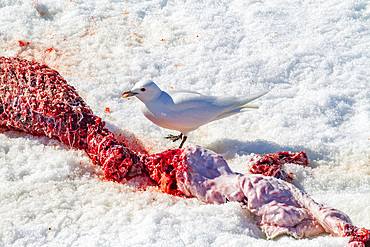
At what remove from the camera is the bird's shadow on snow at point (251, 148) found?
3.77 metres

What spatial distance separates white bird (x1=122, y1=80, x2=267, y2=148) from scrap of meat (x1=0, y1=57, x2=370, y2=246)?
0.35 meters

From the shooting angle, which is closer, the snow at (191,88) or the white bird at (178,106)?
the snow at (191,88)

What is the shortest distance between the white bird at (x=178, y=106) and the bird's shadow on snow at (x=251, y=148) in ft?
1.13

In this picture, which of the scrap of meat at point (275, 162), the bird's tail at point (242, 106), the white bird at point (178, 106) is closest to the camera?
the scrap of meat at point (275, 162)

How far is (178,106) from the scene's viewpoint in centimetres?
354

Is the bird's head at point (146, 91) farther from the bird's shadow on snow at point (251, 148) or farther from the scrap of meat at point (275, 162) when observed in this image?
the scrap of meat at point (275, 162)

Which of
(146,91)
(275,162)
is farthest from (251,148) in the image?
(146,91)

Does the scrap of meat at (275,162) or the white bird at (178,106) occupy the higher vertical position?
the white bird at (178,106)

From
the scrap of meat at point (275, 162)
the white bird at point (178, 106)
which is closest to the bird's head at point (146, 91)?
the white bird at point (178, 106)

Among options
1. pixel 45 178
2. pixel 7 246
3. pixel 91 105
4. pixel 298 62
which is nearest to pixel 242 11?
pixel 298 62

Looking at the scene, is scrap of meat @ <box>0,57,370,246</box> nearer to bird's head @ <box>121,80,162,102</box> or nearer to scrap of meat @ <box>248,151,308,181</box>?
scrap of meat @ <box>248,151,308,181</box>

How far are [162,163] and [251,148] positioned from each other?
0.95 meters

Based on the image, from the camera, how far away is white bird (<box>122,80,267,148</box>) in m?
3.54

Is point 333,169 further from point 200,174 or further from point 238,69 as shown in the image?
point 238,69
